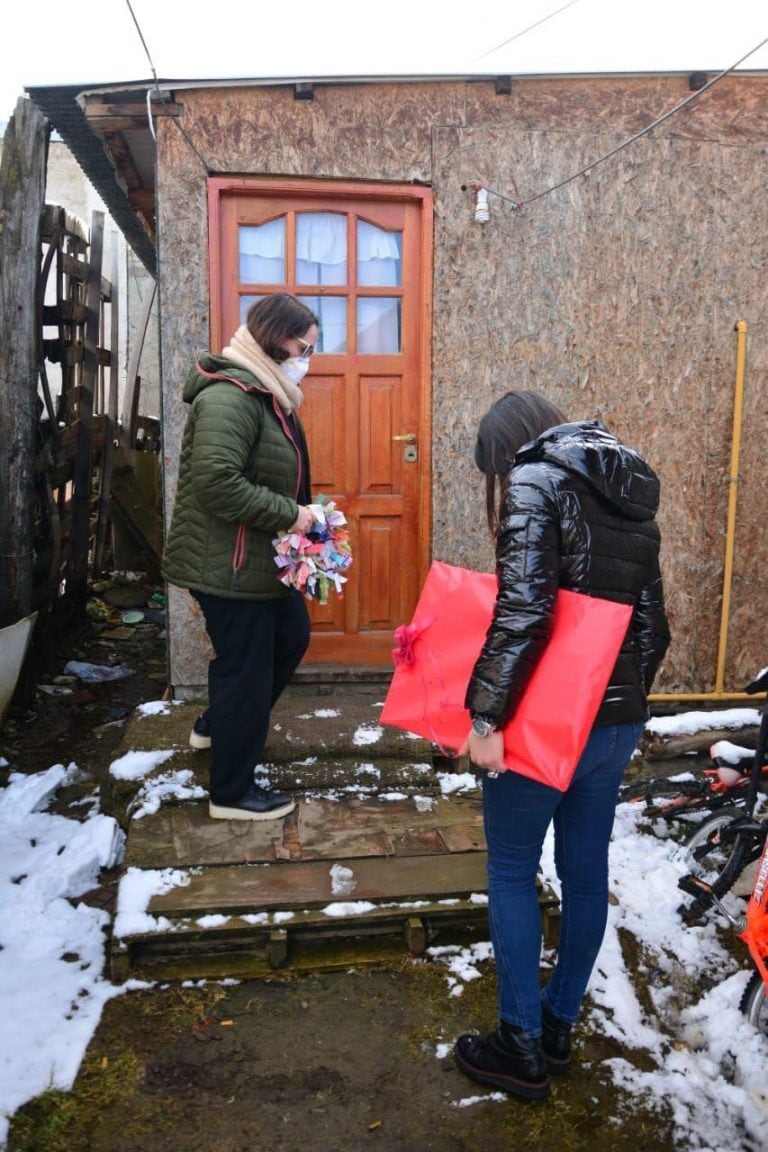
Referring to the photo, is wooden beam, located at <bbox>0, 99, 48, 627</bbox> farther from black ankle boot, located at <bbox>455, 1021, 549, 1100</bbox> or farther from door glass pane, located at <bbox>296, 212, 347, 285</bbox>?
black ankle boot, located at <bbox>455, 1021, 549, 1100</bbox>

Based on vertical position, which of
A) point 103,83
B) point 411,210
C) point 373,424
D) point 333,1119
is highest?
point 103,83

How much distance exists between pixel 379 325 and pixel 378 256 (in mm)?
380

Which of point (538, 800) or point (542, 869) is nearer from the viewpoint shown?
point (538, 800)

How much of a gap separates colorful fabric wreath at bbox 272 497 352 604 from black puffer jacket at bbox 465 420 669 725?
132 cm

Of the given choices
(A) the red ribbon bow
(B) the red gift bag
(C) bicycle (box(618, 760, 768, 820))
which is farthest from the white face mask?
(C) bicycle (box(618, 760, 768, 820))

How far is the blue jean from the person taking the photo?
2266mm

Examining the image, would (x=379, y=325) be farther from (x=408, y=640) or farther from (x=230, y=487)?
(x=408, y=640)

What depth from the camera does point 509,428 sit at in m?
2.35

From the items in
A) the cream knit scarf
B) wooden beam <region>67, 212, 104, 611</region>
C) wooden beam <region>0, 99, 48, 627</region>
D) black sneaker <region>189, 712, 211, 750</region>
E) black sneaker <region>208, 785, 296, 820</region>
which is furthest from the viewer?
wooden beam <region>67, 212, 104, 611</region>

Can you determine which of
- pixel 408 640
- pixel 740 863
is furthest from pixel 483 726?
pixel 740 863

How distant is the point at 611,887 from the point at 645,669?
1.70 meters

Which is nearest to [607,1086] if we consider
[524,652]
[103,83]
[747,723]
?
[524,652]

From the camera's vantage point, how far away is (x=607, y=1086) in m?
2.57

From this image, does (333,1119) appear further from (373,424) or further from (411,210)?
(411,210)
